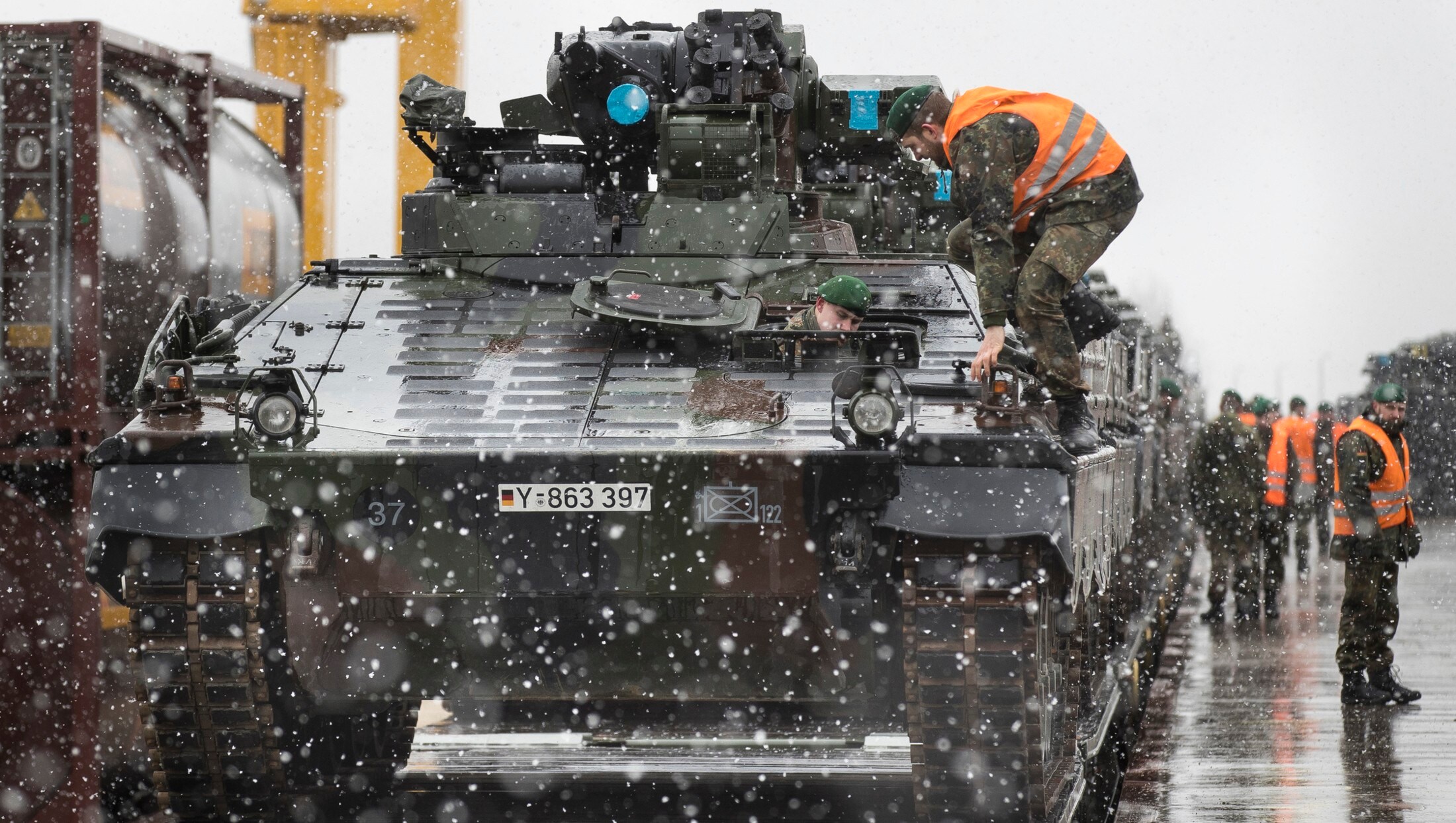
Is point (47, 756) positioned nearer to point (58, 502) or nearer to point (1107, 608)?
point (58, 502)

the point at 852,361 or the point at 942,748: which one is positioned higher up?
the point at 852,361

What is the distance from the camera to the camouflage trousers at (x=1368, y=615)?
9.84 m

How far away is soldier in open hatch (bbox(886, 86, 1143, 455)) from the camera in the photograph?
257 inches

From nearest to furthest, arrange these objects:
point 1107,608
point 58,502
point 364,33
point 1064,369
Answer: point 1064,369 < point 58,502 < point 1107,608 < point 364,33

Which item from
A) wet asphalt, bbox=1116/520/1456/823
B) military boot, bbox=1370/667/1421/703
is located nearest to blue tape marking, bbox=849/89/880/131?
wet asphalt, bbox=1116/520/1456/823

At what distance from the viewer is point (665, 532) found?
242 inches

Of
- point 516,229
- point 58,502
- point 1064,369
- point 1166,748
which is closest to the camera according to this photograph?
point 1064,369

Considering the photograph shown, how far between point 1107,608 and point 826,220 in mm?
3778

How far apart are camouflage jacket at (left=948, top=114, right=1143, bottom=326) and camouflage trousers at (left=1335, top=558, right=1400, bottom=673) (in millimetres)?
4173

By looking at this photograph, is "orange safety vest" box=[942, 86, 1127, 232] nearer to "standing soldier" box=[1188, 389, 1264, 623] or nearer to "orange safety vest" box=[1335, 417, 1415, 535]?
"orange safety vest" box=[1335, 417, 1415, 535]

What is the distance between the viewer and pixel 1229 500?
14.9 meters

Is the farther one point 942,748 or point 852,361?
point 852,361

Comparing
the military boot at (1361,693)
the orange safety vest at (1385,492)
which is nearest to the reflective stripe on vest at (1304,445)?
the orange safety vest at (1385,492)

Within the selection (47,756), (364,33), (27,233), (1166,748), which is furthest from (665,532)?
(364,33)
